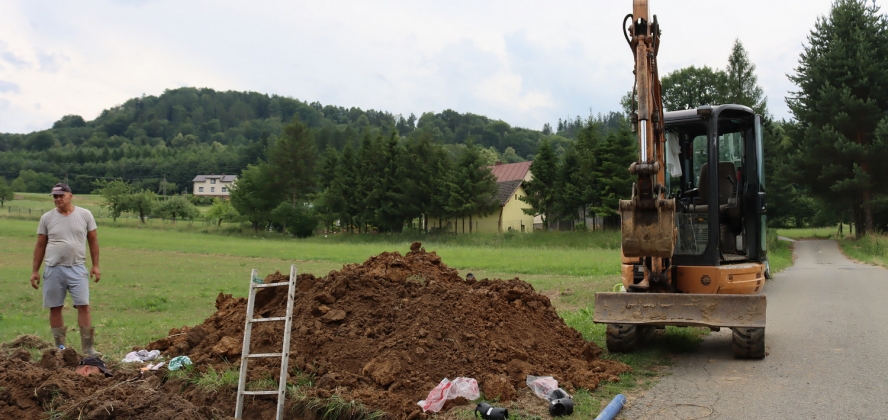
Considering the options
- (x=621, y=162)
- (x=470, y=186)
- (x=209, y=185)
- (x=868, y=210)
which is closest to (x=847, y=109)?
(x=868, y=210)

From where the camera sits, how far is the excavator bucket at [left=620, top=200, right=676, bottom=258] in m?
7.12

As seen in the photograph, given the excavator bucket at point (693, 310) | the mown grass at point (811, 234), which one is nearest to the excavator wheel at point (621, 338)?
the excavator bucket at point (693, 310)

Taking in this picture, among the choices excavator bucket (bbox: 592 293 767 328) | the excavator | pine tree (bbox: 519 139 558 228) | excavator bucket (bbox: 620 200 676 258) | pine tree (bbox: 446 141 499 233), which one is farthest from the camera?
pine tree (bbox: 446 141 499 233)

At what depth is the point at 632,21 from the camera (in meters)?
7.96

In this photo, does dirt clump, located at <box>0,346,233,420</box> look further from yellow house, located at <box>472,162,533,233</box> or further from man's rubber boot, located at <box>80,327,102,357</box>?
yellow house, located at <box>472,162,533,233</box>

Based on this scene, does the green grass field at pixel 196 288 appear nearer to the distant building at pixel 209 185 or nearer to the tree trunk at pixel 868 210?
the tree trunk at pixel 868 210

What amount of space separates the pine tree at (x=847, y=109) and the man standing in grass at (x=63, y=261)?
122 ft

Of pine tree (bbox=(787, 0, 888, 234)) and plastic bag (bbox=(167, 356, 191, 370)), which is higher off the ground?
pine tree (bbox=(787, 0, 888, 234))

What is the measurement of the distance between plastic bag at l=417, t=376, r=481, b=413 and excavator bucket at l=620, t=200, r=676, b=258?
8.04ft

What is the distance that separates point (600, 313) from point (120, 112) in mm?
208383

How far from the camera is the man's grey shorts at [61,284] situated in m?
7.72

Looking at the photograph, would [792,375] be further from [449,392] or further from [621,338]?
[449,392]

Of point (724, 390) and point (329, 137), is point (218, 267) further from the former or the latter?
point (329, 137)

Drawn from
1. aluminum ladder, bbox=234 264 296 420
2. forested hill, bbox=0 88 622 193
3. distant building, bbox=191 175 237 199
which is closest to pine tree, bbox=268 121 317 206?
forested hill, bbox=0 88 622 193
